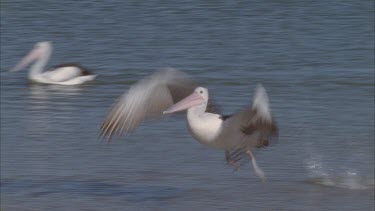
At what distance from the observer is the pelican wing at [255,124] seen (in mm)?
6520

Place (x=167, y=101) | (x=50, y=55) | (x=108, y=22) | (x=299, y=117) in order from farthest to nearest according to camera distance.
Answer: (x=108, y=22) < (x=50, y=55) < (x=299, y=117) < (x=167, y=101)

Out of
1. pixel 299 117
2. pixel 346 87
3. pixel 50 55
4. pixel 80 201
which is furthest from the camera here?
pixel 50 55

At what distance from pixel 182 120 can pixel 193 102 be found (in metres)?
1.79

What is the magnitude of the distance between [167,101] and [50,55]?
604 cm

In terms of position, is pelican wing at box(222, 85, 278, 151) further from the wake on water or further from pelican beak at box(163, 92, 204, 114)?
the wake on water

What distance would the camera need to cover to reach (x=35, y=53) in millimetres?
12406

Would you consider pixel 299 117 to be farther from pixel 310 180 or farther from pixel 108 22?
pixel 108 22

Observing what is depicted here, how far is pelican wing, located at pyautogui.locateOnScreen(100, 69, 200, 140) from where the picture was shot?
23.7ft

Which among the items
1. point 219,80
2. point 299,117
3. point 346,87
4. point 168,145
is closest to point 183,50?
point 219,80

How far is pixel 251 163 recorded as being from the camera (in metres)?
7.70

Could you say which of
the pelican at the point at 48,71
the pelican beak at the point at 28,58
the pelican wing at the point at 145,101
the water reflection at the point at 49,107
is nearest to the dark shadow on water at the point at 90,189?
the pelican wing at the point at 145,101

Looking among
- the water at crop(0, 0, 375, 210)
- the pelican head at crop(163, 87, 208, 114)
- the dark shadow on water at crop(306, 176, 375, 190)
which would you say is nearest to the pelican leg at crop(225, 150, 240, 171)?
the water at crop(0, 0, 375, 210)

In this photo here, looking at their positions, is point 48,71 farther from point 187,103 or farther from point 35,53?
point 187,103

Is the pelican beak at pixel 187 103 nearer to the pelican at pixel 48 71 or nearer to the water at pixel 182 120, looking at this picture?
the water at pixel 182 120
